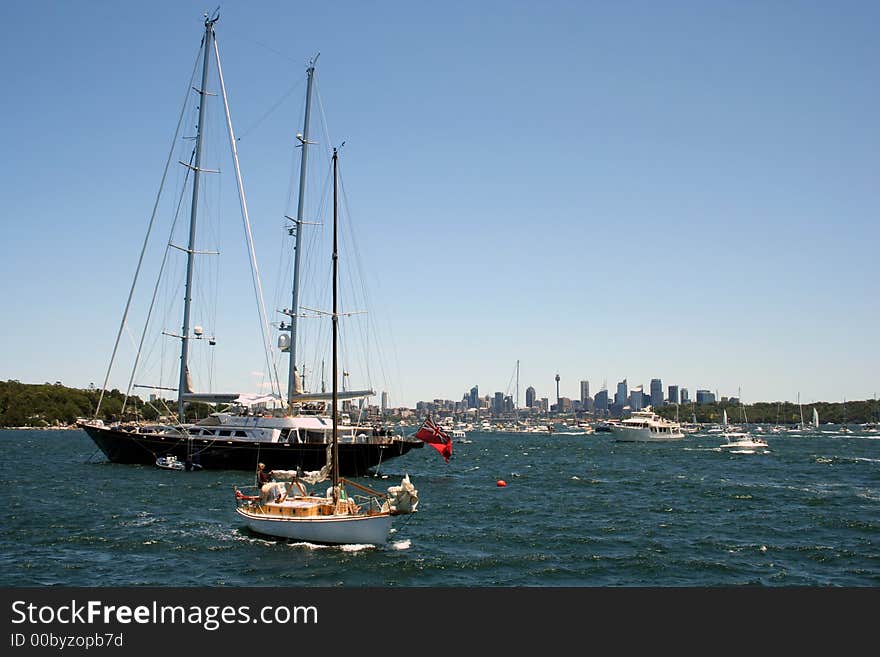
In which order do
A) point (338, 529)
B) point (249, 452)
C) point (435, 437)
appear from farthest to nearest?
1. point (249, 452)
2. point (435, 437)
3. point (338, 529)

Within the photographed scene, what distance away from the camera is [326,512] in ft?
98.2

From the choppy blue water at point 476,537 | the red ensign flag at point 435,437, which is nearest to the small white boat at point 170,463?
the choppy blue water at point 476,537

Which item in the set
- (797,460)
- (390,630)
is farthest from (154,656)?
(797,460)

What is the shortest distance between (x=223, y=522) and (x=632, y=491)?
100 ft

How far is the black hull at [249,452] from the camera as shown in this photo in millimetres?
57656

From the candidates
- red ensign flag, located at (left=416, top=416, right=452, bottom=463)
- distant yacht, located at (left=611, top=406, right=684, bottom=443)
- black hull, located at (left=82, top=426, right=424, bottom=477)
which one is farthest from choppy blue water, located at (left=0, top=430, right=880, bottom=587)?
distant yacht, located at (left=611, top=406, right=684, bottom=443)

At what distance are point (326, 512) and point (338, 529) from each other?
4.11ft

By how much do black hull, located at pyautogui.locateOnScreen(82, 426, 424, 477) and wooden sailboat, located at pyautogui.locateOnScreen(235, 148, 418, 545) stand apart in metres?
25.0

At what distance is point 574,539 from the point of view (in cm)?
3272

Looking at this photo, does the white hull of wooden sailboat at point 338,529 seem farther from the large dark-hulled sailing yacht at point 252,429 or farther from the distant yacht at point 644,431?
the distant yacht at point 644,431

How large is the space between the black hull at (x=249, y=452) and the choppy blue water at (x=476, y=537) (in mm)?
2243

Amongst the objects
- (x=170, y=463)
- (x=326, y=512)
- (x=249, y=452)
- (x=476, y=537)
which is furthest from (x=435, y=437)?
(x=170, y=463)

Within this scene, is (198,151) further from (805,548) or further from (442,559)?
(805,548)

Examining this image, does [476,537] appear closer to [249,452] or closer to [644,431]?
[249,452]
